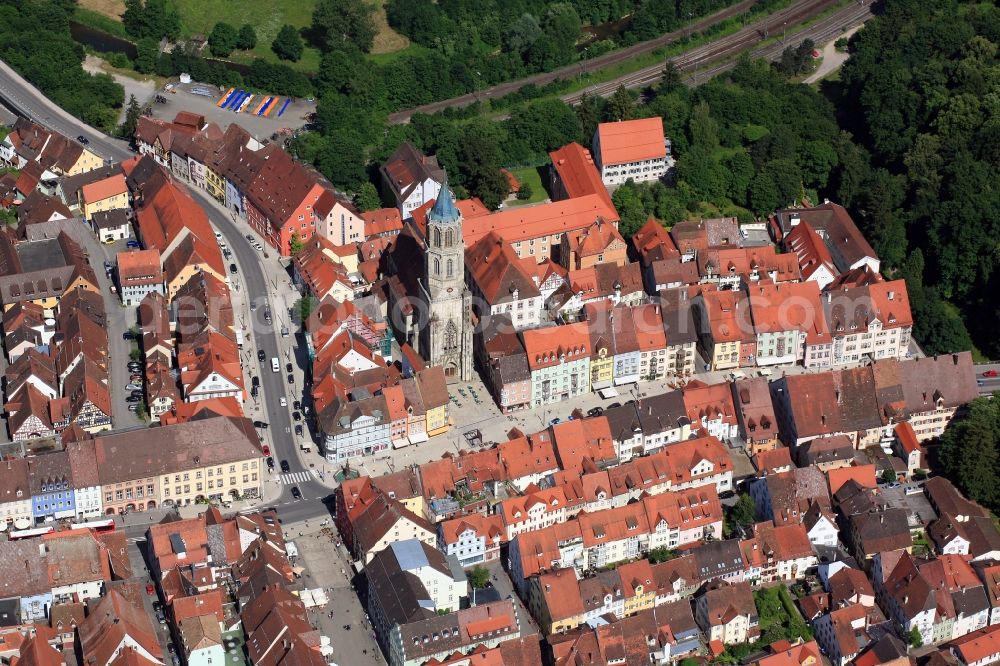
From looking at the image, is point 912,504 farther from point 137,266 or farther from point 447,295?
point 137,266

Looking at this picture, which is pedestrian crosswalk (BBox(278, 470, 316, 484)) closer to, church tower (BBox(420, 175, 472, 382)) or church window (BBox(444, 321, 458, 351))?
church tower (BBox(420, 175, 472, 382))

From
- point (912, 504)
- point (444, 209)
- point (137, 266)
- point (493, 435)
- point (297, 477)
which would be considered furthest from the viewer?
point (137, 266)

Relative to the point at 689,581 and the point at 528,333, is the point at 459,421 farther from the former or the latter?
the point at 689,581

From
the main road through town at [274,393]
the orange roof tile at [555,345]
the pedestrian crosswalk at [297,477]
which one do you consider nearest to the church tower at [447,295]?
the orange roof tile at [555,345]

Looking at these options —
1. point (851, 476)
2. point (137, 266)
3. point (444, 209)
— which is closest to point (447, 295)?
point (444, 209)

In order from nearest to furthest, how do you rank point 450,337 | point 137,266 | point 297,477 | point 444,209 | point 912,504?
point 912,504
point 297,477
point 444,209
point 450,337
point 137,266

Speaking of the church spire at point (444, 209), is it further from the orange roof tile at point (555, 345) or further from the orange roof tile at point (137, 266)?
the orange roof tile at point (137, 266)
